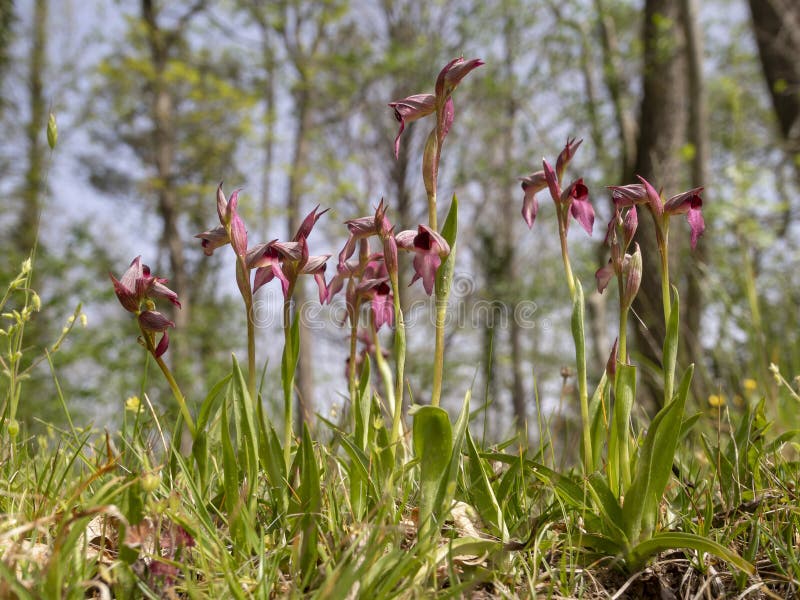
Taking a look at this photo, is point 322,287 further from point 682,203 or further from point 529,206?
point 682,203

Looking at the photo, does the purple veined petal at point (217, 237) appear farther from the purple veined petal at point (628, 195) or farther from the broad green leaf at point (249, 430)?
the purple veined petal at point (628, 195)

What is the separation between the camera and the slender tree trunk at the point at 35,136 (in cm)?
1557

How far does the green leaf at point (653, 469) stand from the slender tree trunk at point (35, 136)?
16288 mm

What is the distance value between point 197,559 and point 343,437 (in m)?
0.41

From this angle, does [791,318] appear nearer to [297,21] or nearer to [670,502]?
[670,502]

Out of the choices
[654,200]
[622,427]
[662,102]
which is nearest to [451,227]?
[654,200]

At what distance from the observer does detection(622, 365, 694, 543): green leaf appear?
139 centimetres

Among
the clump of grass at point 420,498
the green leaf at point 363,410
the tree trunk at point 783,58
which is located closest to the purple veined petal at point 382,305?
the clump of grass at point 420,498

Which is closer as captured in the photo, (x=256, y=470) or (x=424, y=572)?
(x=424, y=572)

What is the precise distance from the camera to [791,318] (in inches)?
137

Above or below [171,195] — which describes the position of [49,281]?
below

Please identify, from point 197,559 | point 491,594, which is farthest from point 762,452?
point 197,559

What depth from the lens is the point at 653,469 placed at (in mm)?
1437

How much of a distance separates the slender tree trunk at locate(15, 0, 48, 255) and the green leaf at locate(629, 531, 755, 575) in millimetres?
16322
